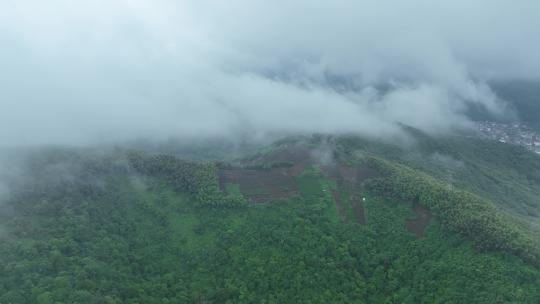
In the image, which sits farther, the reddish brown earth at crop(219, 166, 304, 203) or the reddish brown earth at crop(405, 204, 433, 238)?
the reddish brown earth at crop(219, 166, 304, 203)

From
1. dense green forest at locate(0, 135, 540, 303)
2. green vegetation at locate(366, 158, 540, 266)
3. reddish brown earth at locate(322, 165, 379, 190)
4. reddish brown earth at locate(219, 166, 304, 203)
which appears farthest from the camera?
reddish brown earth at locate(322, 165, 379, 190)

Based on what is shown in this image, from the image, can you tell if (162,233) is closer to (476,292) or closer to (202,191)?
(202,191)

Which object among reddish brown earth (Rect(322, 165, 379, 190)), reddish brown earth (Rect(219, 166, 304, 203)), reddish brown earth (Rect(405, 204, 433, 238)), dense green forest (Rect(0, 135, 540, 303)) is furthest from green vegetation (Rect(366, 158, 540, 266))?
reddish brown earth (Rect(219, 166, 304, 203))

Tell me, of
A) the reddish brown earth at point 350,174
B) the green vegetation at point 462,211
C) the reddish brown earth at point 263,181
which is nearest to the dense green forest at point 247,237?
the green vegetation at point 462,211

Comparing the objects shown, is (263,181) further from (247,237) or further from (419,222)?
(419,222)

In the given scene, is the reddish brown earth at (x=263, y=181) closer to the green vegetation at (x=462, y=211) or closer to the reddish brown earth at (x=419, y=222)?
the green vegetation at (x=462, y=211)

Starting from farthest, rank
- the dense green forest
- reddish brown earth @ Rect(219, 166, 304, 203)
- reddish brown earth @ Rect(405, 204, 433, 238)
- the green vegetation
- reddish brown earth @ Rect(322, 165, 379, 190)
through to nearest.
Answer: reddish brown earth @ Rect(322, 165, 379, 190) → reddish brown earth @ Rect(219, 166, 304, 203) → reddish brown earth @ Rect(405, 204, 433, 238) → the green vegetation → the dense green forest

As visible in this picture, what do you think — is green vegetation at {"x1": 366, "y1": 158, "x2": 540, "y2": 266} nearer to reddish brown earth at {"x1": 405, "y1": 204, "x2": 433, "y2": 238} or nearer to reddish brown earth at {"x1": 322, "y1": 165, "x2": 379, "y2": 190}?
reddish brown earth at {"x1": 405, "y1": 204, "x2": 433, "y2": 238}

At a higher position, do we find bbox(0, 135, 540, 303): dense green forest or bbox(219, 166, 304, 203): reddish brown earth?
bbox(219, 166, 304, 203): reddish brown earth

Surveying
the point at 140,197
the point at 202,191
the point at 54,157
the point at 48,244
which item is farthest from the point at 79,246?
the point at 54,157
